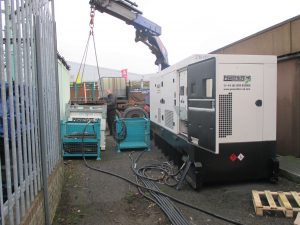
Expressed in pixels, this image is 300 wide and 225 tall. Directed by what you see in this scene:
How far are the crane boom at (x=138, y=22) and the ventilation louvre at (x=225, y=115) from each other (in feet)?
20.3

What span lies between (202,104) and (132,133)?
5098 millimetres

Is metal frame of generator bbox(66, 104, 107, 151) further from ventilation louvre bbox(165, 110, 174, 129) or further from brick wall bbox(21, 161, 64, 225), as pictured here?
brick wall bbox(21, 161, 64, 225)

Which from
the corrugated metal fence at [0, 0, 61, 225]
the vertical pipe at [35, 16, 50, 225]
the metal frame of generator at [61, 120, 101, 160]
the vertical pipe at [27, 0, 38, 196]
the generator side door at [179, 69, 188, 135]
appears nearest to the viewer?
the corrugated metal fence at [0, 0, 61, 225]

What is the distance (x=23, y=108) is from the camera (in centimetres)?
345

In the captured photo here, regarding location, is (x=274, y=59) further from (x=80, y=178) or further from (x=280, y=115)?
(x=80, y=178)

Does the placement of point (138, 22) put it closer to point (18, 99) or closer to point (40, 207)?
point (40, 207)

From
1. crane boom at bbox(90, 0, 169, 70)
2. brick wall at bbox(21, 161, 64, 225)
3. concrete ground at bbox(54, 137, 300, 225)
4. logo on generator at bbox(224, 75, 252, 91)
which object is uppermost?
crane boom at bbox(90, 0, 169, 70)

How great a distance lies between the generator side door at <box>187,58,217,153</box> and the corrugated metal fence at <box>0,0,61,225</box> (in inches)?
99.6

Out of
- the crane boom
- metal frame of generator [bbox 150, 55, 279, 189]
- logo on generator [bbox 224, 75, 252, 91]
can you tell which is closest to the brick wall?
metal frame of generator [bbox 150, 55, 279, 189]

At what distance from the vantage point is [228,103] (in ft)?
19.4

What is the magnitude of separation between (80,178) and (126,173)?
3.35 ft

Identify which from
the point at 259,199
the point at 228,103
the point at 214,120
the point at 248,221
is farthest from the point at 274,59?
the point at 248,221

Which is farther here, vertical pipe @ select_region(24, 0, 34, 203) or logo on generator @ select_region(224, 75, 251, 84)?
logo on generator @ select_region(224, 75, 251, 84)

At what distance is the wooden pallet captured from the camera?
188 inches
